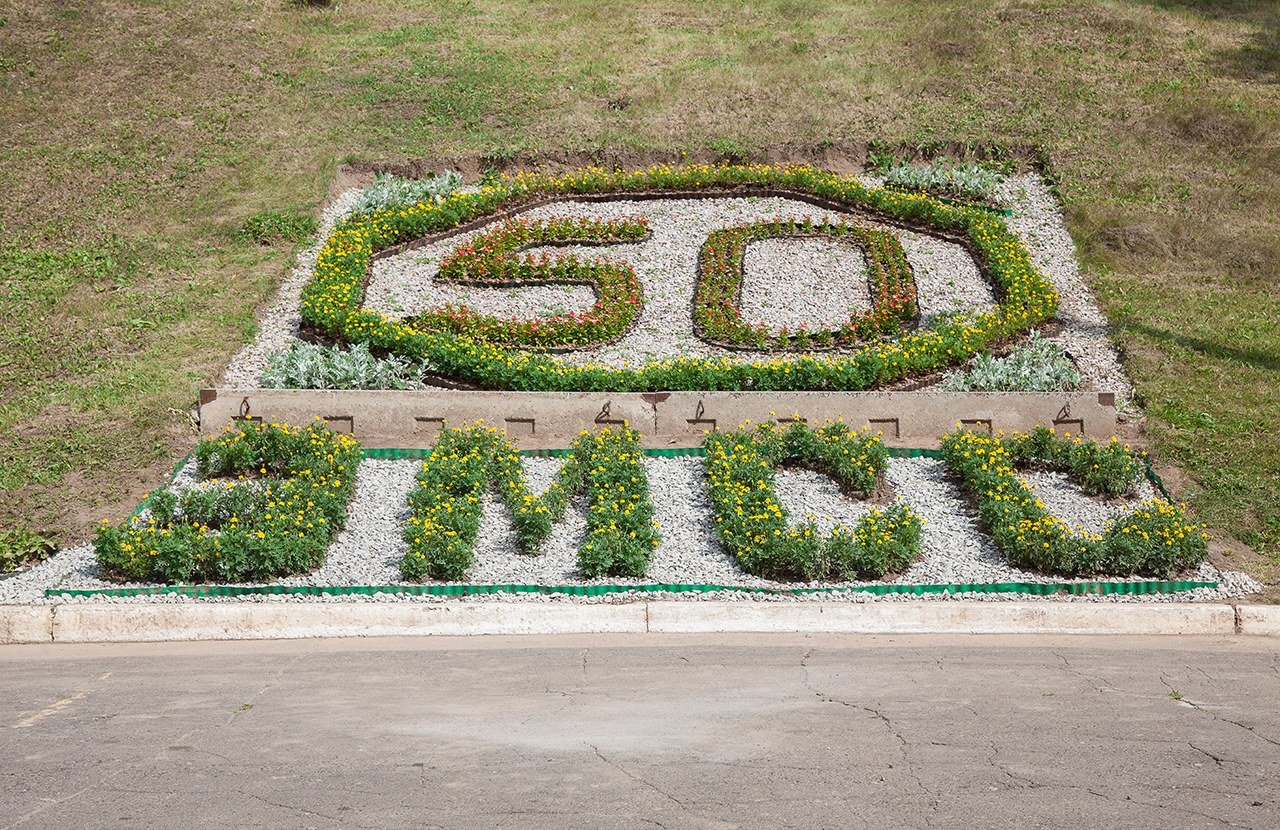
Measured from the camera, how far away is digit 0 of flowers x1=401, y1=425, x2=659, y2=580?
11.0 metres

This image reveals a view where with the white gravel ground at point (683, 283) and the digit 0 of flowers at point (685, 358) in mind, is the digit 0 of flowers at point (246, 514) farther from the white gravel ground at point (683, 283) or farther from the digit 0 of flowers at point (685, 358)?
the white gravel ground at point (683, 283)

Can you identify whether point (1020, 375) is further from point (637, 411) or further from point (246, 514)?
point (246, 514)

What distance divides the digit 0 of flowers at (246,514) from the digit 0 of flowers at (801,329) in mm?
4891

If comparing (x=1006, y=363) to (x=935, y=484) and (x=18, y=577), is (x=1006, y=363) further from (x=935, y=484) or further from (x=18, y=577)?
(x=18, y=577)

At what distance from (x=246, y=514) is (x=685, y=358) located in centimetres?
495

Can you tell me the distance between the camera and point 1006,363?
47.0 ft

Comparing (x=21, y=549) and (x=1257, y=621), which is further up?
(x=21, y=549)

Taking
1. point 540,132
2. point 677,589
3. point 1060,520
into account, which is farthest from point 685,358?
point 540,132

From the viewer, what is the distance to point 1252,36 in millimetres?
23281

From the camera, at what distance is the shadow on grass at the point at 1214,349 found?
14781 mm

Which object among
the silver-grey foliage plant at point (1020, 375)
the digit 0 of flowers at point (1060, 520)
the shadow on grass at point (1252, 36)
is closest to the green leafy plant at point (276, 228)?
the silver-grey foliage plant at point (1020, 375)

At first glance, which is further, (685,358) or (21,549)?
(685,358)

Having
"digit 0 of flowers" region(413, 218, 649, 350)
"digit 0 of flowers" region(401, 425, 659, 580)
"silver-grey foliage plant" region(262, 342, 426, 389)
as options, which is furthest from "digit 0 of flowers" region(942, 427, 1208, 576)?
"silver-grey foliage plant" region(262, 342, 426, 389)

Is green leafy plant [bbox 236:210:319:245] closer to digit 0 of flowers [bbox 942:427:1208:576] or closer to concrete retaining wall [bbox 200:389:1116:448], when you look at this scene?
concrete retaining wall [bbox 200:389:1116:448]
